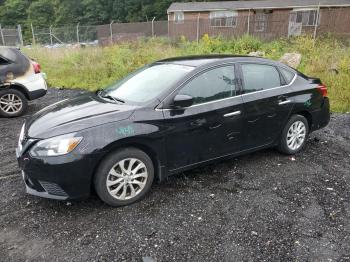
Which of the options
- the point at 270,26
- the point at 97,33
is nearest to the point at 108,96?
the point at 270,26

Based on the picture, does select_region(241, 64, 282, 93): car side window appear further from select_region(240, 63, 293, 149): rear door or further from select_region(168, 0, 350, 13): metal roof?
select_region(168, 0, 350, 13): metal roof

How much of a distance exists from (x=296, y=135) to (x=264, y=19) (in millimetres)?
18586

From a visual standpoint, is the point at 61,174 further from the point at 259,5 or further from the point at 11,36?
the point at 259,5

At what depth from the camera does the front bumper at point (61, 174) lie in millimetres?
3279

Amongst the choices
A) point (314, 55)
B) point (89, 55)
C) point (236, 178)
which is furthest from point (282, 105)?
point (89, 55)

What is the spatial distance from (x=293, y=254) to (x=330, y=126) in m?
4.06

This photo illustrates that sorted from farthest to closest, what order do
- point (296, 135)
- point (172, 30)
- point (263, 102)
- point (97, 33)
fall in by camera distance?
point (172, 30) → point (97, 33) → point (296, 135) → point (263, 102)

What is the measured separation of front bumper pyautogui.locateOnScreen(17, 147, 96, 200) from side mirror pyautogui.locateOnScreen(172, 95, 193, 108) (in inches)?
44.4

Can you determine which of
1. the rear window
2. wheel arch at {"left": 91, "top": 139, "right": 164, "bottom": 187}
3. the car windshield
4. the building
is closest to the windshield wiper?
the car windshield

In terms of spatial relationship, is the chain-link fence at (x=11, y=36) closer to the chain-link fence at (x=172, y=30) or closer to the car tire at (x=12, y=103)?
the chain-link fence at (x=172, y=30)

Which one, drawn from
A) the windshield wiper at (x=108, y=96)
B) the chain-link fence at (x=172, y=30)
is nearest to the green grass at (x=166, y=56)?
the windshield wiper at (x=108, y=96)

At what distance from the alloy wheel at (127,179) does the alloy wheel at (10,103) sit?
512 cm

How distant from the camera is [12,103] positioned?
7.53 meters

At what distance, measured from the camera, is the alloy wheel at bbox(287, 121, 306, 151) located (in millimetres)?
4941
